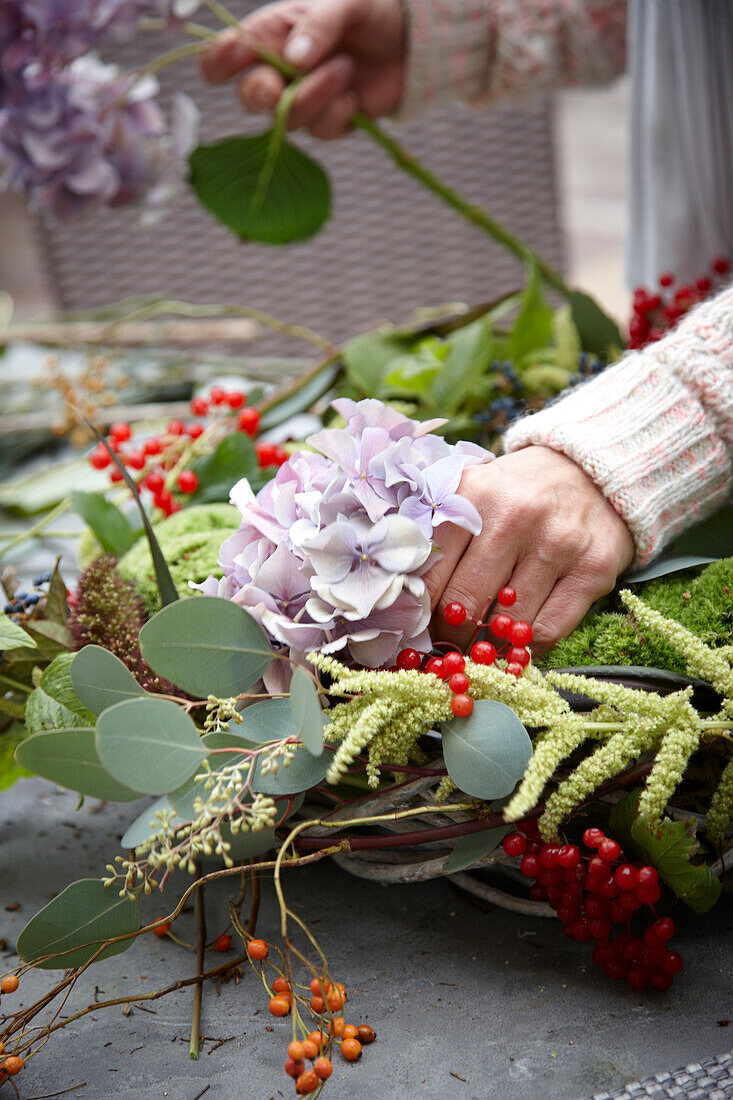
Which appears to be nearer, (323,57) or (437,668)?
(437,668)

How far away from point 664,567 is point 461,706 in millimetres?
178

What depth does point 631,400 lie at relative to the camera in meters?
0.48

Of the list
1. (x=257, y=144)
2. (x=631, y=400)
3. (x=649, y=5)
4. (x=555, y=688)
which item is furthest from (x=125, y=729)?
(x=649, y=5)

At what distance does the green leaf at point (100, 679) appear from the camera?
0.37 metres

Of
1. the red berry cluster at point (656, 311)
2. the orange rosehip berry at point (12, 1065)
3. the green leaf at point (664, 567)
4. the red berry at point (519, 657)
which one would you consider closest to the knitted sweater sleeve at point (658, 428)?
the green leaf at point (664, 567)

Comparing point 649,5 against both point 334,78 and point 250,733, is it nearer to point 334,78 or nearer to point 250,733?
point 334,78

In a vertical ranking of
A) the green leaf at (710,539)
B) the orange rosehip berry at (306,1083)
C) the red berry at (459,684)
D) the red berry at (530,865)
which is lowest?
the orange rosehip berry at (306,1083)

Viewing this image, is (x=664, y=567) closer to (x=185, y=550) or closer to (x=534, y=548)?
(x=534, y=548)

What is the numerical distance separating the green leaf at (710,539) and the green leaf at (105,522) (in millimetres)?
368

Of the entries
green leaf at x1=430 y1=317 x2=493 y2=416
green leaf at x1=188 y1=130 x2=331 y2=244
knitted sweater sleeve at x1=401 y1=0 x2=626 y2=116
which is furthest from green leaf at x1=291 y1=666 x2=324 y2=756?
knitted sweater sleeve at x1=401 y1=0 x2=626 y2=116

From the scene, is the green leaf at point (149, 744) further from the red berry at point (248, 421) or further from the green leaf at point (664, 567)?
the red berry at point (248, 421)

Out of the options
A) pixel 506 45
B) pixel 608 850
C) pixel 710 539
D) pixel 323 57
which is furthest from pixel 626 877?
pixel 506 45

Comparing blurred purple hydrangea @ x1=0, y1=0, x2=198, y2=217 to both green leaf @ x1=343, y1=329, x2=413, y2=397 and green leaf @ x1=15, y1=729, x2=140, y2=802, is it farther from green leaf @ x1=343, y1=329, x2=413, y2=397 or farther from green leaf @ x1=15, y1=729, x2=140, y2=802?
green leaf @ x1=15, y1=729, x2=140, y2=802

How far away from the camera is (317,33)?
2.78 feet
